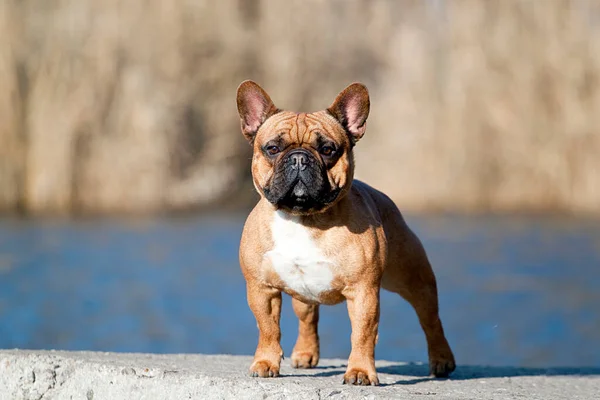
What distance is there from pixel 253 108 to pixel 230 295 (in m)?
17.1

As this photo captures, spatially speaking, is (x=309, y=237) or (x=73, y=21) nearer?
(x=309, y=237)

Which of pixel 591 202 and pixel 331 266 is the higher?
pixel 591 202

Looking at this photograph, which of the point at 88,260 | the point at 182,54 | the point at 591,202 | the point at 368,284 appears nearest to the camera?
the point at 368,284

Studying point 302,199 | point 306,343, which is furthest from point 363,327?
point 306,343

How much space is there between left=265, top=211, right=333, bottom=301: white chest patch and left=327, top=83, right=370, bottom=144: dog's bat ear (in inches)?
28.8

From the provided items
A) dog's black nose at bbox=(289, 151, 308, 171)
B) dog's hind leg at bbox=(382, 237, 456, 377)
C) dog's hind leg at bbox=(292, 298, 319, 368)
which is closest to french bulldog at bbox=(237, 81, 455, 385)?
dog's black nose at bbox=(289, 151, 308, 171)

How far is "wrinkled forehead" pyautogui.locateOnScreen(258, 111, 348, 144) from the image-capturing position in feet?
19.6

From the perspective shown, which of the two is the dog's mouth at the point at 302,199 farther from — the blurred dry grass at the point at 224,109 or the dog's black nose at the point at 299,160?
the blurred dry grass at the point at 224,109

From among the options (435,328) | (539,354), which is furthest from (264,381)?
(539,354)

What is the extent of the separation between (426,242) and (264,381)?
28.2 m

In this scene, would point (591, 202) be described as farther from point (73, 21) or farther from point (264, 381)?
point (264, 381)

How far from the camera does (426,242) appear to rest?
33.3 meters

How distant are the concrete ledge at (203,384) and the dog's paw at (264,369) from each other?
76mm

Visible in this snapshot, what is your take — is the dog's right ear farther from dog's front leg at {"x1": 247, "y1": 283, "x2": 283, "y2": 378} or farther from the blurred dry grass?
the blurred dry grass
